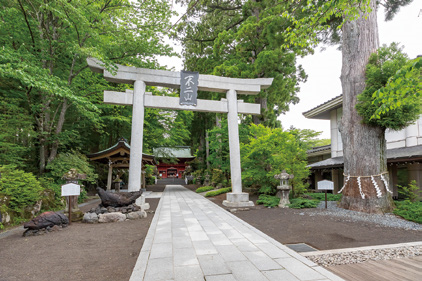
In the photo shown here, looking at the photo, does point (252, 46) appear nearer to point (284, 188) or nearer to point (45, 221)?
point (284, 188)

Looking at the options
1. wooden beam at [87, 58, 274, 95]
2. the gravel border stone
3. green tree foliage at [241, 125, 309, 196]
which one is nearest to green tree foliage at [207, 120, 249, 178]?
green tree foliage at [241, 125, 309, 196]

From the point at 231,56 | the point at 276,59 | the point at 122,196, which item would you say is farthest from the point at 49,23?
the point at 276,59

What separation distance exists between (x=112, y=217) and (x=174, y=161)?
1752cm

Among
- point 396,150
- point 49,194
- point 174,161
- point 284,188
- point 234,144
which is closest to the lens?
point 49,194

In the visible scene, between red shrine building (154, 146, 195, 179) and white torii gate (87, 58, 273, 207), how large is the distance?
13.7 metres

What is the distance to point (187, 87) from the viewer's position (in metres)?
8.61

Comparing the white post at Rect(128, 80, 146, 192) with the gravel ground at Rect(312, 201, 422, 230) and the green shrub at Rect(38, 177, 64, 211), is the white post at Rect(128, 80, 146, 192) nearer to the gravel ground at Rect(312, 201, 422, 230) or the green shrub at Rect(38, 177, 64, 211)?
the green shrub at Rect(38, 177, 64, 211)

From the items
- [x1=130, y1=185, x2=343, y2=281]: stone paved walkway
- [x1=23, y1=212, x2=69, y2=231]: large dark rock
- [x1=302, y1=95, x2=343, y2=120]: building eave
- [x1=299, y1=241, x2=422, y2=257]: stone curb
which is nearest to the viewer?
[x1=130, y1=185, x2=343, y2=281]: stone paved walkway

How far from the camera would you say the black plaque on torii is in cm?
859

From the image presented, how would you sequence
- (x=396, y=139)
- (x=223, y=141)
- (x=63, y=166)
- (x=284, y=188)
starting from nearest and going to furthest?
(x=284, y=188) < (x=63, y=166) < (x=396, y=139) < (x=223, y=141)

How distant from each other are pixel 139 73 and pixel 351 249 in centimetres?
833

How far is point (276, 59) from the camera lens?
10805mm

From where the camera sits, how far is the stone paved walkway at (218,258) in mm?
2650

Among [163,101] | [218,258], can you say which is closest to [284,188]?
[218,258]
